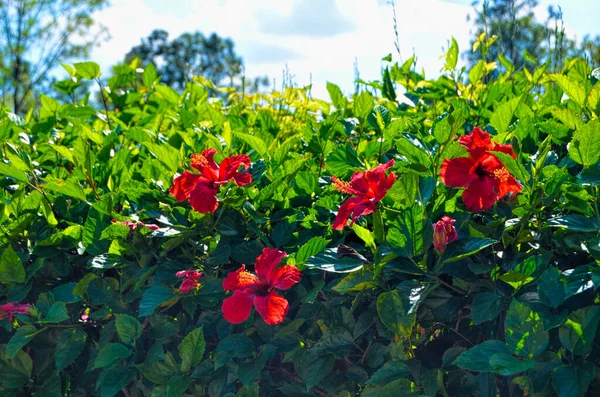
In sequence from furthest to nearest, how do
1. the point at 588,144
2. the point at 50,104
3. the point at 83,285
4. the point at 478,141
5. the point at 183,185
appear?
1. the point at 50,104
2. the point at 83,285
3. the point at 183,185
4. the point at 478,141
5. the point at 588,144

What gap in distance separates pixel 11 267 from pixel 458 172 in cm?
156

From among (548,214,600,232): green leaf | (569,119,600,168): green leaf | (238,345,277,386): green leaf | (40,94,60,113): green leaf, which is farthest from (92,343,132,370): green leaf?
(40,94,60,113): green leaf

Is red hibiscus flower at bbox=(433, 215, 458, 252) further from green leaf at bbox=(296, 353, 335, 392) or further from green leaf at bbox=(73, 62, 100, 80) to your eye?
green leaf at bbox=(73, 62, 100, 80)

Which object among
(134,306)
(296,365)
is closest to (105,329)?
(134,306)

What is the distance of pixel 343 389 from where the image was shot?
229 centimetres

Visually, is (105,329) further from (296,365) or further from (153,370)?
(296,365)

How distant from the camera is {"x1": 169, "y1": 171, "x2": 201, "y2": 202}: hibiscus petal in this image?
2393 mm

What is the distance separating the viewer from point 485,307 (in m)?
1.98

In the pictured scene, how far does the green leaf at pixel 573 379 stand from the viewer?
1824 mm

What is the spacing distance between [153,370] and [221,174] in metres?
0.67

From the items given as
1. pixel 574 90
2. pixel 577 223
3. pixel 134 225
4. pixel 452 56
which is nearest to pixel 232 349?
pixel 134 225

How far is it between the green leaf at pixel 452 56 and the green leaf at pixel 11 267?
2.17 meters

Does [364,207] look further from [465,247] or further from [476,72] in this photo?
[476,72]

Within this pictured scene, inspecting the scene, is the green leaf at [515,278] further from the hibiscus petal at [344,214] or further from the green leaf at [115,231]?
the green leaf at [115,231]
